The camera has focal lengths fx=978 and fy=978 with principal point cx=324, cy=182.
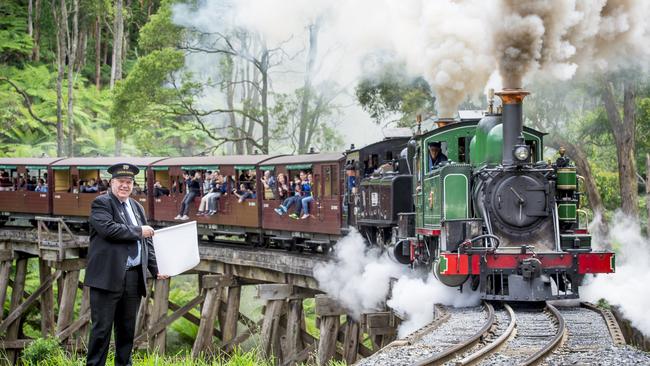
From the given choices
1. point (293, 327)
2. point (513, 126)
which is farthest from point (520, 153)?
point (293, 327)

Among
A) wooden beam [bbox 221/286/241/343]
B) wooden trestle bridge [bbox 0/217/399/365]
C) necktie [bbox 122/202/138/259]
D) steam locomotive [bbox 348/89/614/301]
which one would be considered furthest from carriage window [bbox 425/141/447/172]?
wooden beam [bbox 221/286/241/343]

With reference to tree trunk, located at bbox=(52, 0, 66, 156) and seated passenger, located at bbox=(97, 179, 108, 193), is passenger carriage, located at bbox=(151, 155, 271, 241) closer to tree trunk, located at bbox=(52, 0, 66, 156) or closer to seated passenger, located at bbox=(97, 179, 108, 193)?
seated passenger, located at bbox=(97, 179, 108, 193)

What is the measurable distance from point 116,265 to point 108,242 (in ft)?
0.56

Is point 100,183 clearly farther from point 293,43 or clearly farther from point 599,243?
point 599,243

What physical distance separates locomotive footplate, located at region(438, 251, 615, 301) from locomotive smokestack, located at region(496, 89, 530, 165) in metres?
1.12

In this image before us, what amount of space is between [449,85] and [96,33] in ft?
107

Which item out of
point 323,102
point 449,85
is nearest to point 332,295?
point 449,85

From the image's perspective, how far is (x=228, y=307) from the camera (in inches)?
735

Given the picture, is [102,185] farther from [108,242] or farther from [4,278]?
[108,242]

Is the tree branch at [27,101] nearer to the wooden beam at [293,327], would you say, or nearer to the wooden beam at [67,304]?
the wooden beam at [67,304]

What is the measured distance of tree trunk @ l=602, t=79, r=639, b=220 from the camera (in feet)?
68.3

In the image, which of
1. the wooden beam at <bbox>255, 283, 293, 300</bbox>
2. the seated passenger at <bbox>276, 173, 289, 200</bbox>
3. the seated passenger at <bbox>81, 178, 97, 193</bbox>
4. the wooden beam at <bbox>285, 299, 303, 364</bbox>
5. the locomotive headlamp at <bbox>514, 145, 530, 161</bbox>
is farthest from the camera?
the seated passenger at <bbox>81, 178, 97, 193</bbox>

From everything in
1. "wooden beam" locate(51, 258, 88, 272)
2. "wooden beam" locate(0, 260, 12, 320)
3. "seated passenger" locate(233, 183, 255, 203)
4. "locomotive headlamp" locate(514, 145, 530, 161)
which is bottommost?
"wooden beam" locate(0, 260, 12, 320)

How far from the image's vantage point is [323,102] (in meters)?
32.2
